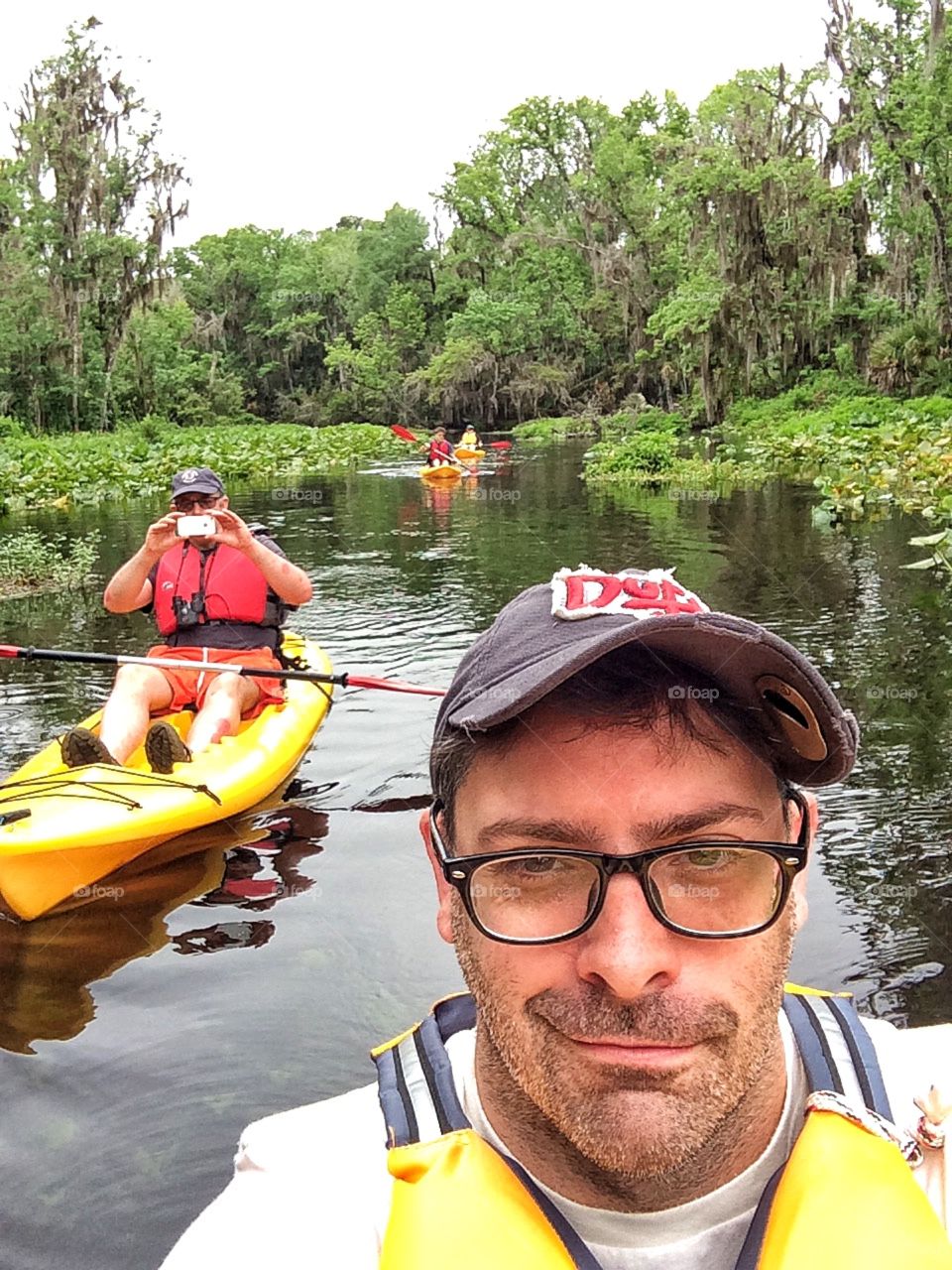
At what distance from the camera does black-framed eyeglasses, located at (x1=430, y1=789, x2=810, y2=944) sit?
1.25 meters

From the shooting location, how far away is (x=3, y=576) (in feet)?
37.3

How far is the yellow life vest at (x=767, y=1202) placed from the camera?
1133 mm

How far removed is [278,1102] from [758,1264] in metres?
2.55

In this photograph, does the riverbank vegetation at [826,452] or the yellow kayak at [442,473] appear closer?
the riverbank vegetation at [826,452]

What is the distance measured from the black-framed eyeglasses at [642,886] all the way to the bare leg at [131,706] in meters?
4.21

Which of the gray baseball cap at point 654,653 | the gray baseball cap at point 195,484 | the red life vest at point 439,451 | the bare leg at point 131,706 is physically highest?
the red life vest at point 439,451

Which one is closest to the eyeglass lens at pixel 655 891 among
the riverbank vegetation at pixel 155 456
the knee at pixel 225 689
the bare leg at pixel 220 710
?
the bare leg at pixel 220 710

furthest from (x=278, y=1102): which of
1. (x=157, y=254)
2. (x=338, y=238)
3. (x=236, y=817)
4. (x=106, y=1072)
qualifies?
(x=338, y=238)

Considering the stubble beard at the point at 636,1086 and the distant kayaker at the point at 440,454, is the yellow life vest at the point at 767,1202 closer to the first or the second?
the stubble beard at the point at 636,1086

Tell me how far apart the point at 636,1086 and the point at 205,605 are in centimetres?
525

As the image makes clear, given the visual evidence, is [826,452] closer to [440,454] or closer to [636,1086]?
[440,454]

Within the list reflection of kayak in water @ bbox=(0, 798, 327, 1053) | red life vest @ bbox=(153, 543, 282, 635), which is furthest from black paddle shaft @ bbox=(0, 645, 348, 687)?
reflection of kayak in water @ bbox=(0, 798, 327, 1053)

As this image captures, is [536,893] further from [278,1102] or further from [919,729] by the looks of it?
[919,729]

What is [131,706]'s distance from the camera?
5.54m
